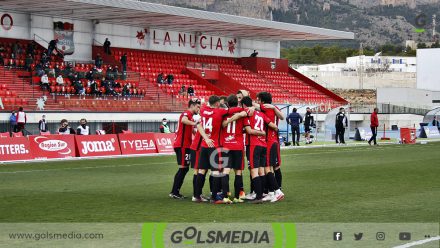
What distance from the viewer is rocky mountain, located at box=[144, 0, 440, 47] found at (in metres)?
169

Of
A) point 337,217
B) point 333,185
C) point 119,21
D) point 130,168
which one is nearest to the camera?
point 337,217

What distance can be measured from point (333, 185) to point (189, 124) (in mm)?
4486

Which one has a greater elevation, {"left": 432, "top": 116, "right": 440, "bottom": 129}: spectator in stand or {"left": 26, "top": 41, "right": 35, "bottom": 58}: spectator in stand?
{"left": 26, "top": 41, "right": 35, "bottom": 58}: spectator in stand

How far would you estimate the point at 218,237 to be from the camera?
1099 centimetres

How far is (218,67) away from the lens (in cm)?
5947

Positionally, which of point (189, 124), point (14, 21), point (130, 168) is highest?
point (14, 21)

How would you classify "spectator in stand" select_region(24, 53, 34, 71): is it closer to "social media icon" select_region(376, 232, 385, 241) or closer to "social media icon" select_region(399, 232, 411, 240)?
"social media icon" select_region(376, 232, 385, 241)

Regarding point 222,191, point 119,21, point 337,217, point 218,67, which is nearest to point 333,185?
point 222,191

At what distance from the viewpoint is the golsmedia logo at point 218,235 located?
10508 millimetres

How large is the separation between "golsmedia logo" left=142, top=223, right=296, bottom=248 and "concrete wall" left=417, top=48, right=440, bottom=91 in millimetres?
90879

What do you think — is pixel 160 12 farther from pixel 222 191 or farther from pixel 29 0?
pixel 222 191

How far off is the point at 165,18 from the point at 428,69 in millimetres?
55184

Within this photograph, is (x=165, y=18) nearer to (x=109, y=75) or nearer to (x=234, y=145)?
(x=109, y=75)

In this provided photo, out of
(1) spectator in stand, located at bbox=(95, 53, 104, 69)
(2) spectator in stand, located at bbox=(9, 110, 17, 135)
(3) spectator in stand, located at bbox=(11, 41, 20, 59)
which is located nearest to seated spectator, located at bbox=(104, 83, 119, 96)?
(1) spectator in stand, located at bbox=(95, 53, 104, 69)
